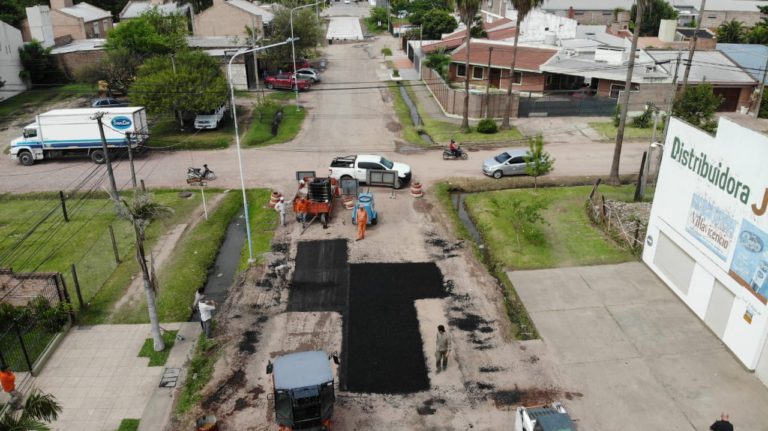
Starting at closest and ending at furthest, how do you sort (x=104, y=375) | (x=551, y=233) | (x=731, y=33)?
1. (x=104, y=375)
2. (x=551, y=233)
3. (x=731, y=33)

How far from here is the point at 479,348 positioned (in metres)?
17.8

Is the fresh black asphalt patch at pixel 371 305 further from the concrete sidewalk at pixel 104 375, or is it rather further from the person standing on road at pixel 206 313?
the concrete sidewalk at pixel 104 375

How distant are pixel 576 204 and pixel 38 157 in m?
30.7

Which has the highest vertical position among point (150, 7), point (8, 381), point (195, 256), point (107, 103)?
point (150, 7)

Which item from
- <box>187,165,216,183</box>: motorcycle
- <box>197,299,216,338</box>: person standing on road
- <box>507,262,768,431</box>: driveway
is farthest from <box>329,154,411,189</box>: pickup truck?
<box>197,299,216,338</box>: person standing on road

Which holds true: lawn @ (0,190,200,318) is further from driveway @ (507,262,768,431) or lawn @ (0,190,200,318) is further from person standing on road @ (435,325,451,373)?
driveway @ (507,262,768,431)

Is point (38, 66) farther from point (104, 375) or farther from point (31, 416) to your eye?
point (31, 416)

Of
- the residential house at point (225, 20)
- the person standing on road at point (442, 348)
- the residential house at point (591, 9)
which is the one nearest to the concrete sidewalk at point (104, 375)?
the person standing on road at point (442, 348)

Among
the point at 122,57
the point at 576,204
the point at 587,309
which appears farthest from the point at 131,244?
the point at 122,57

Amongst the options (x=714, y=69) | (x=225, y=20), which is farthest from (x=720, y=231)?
(x=225, y=20)

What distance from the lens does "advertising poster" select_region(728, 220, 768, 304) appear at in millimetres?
15789

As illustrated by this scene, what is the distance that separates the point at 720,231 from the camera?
17.7 meters

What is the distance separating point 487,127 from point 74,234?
25752mm

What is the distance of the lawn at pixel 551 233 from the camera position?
906 inches
